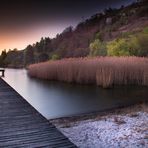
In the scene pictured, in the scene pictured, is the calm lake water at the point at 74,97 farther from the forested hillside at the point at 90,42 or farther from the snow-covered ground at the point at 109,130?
the forested hillside at the point at 90,42

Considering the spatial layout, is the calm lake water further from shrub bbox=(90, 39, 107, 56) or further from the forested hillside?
shrub bbox=(90, 39, 107, 56)

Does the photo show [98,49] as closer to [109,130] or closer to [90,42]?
[90,42]

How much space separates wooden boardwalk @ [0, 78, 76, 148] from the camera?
152 inches

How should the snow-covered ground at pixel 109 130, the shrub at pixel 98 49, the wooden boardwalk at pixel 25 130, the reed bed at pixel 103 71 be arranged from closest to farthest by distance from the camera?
1. the wooden boardwalk at pixel 25 130
2. the snow-covered ground at pixel 109 130
3. the reed bed at pixel 103 71
4. the shrub at pixel 98 49

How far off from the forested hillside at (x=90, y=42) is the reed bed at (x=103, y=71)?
6143 millimetres

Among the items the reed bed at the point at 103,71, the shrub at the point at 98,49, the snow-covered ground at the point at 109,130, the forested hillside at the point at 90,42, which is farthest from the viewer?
the shrub at the point at 98,49

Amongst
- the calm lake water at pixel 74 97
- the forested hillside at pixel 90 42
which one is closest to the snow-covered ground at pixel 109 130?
the calm lake water at pixel 74 97

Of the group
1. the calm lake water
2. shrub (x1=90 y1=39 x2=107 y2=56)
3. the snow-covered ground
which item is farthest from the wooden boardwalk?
shrub (x1=90 y1=39 x2=107 y2=56)

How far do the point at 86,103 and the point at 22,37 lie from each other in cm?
1031

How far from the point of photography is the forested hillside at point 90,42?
22148mm

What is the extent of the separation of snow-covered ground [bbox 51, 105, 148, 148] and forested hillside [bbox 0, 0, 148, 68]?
13.7 metres

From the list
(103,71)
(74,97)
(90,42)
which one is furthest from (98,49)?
(74,97)

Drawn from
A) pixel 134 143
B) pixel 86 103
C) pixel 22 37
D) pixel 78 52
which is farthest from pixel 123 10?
pixel 134 143

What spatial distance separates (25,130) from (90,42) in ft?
114
